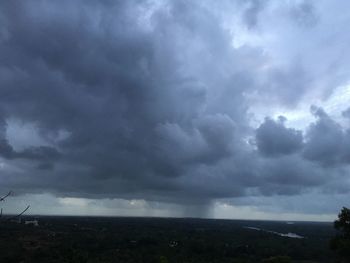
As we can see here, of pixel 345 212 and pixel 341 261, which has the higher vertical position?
pixel 345 212

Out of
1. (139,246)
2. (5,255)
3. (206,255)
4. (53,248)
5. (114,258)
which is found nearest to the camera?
(5,255)

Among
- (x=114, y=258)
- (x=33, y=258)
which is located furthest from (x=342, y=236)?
(x=33, y=258)

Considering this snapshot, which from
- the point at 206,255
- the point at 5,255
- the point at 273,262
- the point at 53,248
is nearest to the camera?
the point at 273,262

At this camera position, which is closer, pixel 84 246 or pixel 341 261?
pixel 341 261

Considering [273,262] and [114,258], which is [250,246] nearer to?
[114,258]

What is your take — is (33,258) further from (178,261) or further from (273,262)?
(273,262)

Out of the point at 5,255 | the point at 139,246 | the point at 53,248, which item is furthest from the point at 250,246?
the point at 5,255

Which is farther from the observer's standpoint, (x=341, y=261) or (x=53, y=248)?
(x=53, y=248)

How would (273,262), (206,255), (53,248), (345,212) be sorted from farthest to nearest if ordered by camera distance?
1. (206,255)
2. (53,248)
3. (273,262)
4. (345,212)

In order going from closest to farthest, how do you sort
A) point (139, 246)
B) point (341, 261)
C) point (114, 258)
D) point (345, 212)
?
point (345, 212) < point (341, 261) < point (114, 258) < point (139, 246)
